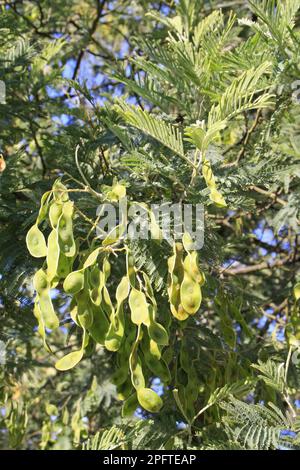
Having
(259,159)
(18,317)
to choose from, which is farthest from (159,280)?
(18,317)

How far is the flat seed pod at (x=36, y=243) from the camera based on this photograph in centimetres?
179

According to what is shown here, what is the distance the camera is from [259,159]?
2.19m

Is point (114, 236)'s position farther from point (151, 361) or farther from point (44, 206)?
point (151, 361)

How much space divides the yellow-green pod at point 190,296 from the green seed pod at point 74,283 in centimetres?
23

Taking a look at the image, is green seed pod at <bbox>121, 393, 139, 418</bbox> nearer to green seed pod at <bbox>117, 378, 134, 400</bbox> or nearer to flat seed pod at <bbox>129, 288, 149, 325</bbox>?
green seed pod at <bbox>117, 378, 134, 400</bbox>

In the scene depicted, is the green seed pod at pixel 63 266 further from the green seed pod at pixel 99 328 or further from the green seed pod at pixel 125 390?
the green seed pod at pixel 125 390

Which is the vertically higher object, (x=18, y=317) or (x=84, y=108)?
(x=84, y=108)

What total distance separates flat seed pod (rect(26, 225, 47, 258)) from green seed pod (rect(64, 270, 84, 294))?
109 millimetres

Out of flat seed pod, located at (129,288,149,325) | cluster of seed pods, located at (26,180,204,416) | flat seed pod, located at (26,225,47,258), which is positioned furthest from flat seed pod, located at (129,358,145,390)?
flat seed pod, located at (26,225,47,258)

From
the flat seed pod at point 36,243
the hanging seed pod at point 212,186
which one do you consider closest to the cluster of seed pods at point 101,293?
the flat seed pod at point 36,243

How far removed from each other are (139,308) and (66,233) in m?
0.24

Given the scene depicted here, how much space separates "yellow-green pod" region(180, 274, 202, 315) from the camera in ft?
5.78

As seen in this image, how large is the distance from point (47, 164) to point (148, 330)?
1.55 metres
